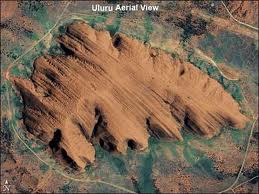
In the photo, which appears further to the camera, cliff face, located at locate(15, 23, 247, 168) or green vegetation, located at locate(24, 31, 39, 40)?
green vegetation, located at locate(24, 31, 39, 40)

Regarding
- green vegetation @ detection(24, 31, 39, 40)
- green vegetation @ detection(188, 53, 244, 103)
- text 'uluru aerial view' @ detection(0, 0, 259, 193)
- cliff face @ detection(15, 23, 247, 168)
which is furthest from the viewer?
green vegetation @ detection(24, 31, 39, 40)

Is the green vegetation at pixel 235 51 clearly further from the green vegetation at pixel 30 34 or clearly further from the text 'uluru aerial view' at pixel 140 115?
the green vegetation at pixel 30 34

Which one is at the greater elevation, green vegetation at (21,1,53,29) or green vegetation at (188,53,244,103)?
green vegetation at (21,1,53,29)

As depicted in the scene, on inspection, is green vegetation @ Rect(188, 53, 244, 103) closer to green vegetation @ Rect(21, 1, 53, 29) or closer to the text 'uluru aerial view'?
the text 'uluru aerial view'

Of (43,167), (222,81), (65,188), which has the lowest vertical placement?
(65,188)

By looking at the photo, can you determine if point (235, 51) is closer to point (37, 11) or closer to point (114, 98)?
point (114, 98)

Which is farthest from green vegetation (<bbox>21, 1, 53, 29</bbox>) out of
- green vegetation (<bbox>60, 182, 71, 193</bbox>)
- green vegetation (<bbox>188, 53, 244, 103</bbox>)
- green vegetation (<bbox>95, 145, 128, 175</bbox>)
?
green vegetation (<bbox>60, 182, 71, 193</bbox>)

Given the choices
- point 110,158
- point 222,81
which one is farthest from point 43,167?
point 222,81
